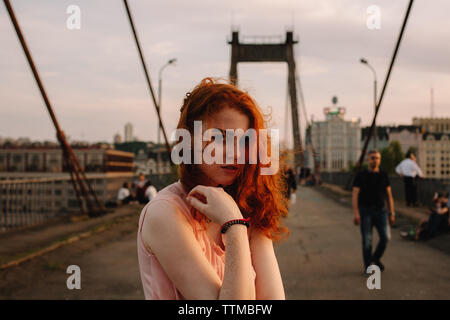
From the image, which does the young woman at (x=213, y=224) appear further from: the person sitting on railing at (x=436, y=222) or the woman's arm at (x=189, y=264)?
the person sitting on railing at (x=436, y=222)

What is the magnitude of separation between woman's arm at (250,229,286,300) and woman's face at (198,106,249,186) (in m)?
0.18

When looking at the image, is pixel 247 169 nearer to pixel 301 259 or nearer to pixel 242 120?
pixel 242 120

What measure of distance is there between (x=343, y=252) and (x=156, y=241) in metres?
7.85

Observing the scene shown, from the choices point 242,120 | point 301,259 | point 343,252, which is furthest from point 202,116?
point 343,252

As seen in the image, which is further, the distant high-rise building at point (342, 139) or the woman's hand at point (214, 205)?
the distant high-rise building at point (342, 139)

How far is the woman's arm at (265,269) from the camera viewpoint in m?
1.24

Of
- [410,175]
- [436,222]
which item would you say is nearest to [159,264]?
[436,222]

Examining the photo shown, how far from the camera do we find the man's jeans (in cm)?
703

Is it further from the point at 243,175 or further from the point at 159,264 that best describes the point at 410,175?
the point at 159,264

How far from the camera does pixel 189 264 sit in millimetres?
A: 1093

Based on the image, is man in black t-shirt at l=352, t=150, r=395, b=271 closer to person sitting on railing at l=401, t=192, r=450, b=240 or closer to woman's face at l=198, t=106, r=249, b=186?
person sitting on railing at l=401, t=192, r=450, b=240

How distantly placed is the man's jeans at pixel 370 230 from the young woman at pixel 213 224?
5.99 meters

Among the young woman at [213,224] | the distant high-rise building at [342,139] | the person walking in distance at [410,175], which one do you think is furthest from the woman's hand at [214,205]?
the distant high-rise building at [342,139]

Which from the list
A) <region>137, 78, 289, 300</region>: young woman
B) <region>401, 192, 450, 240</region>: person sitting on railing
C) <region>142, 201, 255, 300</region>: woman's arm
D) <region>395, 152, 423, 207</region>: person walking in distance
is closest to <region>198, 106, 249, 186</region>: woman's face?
<region>137, 78, 289, 300</region>: young woman
